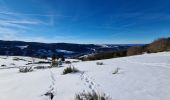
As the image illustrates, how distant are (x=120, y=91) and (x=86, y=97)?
748mm

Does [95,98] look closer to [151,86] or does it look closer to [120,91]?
[120,91]

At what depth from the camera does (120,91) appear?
3564 mm

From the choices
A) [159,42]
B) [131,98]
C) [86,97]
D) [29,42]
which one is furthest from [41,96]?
[29,42]

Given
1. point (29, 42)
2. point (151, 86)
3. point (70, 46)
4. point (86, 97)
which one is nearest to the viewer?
point (86, 97)

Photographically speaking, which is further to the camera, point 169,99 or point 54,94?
point 54,94

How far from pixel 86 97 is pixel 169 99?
3.93 feet

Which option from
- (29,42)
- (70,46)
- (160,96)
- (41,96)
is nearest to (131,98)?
(160,96)

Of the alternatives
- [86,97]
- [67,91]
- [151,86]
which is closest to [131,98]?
[86,97]

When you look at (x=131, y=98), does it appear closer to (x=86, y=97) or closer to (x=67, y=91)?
(x=86, y=97)

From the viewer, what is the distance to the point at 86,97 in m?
3.11

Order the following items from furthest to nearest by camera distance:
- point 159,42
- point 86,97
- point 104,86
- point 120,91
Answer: point 159,42
point 104,86
point 120,91
point 86,97

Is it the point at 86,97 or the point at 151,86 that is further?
the point at 151,86

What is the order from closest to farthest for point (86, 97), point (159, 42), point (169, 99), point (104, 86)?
point (169, 99) → point (86, 97) → point (104, 86) → point (159, 42)

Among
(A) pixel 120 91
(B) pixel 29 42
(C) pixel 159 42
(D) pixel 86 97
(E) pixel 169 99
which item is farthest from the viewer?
(B) pixel 29 42
